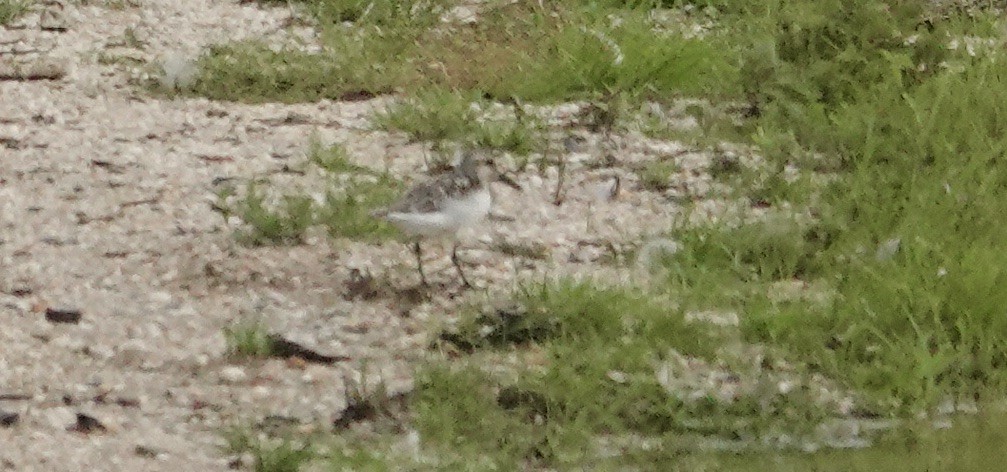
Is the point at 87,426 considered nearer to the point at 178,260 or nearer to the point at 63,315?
the point at 63,315

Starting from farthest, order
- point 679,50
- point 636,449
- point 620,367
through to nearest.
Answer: point 679,50
point 620,367
point 636,449

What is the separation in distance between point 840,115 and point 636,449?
325cm

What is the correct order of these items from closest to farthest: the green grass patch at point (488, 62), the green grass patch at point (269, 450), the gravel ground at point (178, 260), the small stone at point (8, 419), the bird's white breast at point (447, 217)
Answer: the green grass patch at point (269, 450), the small stone at point (8, 419), the gravel ground at point (178, 260), the bird's white breast at point (447, 217), the green grass patch at point (488, 62)

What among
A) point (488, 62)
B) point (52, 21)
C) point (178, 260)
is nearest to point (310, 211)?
point (178, 260)

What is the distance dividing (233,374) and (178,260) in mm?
1115

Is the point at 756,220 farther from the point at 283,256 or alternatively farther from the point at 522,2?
the point at 522,2

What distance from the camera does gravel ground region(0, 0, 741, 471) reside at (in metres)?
5.32

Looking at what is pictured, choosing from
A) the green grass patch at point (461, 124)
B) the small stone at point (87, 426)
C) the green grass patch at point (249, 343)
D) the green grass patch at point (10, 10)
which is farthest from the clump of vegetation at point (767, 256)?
the green grass patch at point (10, 10)

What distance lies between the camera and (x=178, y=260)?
6.57m

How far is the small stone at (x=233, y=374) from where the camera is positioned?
555cm

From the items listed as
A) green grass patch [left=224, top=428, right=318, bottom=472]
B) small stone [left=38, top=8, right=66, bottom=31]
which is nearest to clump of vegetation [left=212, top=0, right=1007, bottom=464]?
green grass patch [left=224, top=428, right=318, bottom=472]

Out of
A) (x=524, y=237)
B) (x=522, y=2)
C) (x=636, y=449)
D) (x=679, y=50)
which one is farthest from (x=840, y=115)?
(x=636, y=449)

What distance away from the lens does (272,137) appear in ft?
26.4

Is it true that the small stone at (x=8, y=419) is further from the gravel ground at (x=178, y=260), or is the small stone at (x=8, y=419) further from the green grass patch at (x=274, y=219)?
the green grass patch at (x=274, y=219)
